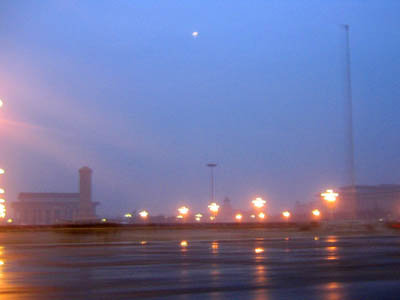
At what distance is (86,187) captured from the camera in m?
110

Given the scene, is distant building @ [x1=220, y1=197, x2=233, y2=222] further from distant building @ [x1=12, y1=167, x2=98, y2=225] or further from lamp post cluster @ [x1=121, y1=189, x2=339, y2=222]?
distant building @ [x1=12, y1=167, x2=98, y2=225]

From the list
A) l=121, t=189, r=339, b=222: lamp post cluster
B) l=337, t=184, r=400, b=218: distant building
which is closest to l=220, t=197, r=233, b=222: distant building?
l=121, t=189, r=339, b=222: lamp post cluster

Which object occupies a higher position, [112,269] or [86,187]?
[86,187]

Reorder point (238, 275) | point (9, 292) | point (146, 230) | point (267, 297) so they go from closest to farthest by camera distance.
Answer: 1. point (267, 297)
2. point (9, 292)
3. point (238, 275)
4. point (146, 230)

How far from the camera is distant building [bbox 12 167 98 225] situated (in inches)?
4272

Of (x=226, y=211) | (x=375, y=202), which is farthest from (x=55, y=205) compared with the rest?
(x=375, y=202)

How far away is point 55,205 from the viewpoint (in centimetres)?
11450

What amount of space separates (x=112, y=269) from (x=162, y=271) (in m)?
1.62

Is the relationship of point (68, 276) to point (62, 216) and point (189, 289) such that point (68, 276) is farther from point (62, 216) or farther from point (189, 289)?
point (62, 216)

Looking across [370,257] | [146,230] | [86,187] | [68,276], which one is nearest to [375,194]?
[86,187]

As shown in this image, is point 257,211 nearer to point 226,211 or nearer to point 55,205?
point 226,211

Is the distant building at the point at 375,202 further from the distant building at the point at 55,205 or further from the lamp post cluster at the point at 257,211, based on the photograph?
the distant building at the point at 55,205

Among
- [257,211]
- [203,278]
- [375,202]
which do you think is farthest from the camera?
[375,202]

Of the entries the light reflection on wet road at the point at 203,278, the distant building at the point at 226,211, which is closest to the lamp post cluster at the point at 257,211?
the distant building at the point at 226,211
